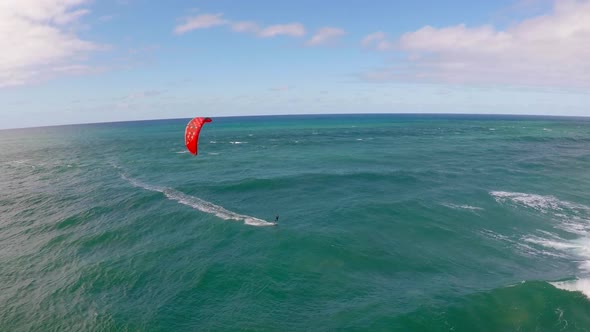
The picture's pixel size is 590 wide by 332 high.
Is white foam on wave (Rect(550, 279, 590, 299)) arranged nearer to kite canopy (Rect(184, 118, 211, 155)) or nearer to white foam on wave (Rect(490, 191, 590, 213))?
white foam on wave (Rect(490, 191, 590, 213))

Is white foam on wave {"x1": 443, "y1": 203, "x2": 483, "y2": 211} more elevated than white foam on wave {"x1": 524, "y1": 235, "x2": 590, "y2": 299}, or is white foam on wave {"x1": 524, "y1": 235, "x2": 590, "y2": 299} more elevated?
white foam on wave {"x1": 443, "y1": 203, "x2": 483, "y2": 211}

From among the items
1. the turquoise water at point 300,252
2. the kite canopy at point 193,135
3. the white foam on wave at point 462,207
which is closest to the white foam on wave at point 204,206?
the turquoise water at point 300,252

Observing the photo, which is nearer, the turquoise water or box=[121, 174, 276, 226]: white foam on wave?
the turquoise water

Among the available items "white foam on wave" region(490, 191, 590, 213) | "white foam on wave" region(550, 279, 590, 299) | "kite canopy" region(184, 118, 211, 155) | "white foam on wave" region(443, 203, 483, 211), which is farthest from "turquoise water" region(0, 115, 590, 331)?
"kite canopy" region(184, 118, 211, 155)

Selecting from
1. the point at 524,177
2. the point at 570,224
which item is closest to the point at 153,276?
the point at 570,224

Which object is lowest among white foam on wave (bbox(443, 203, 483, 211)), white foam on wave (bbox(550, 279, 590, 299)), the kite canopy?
white foam on wave (bbox(550, 279, 590, 299))

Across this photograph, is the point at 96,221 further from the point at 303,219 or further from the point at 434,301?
the point at 434,301

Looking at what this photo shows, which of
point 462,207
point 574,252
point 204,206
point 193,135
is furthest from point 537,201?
point 193,135

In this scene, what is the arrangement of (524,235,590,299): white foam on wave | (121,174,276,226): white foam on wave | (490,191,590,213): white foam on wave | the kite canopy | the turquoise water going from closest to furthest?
the turquoise water
(524,235,590,299): white foam on wave
the kite canopy
(121,174,276,226): white foam on wave
(490,191,590,213): white foam on wave
